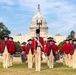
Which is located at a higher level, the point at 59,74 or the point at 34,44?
the point at 34,44

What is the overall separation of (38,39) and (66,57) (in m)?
8.97

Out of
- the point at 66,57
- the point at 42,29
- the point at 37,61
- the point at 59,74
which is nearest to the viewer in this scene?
the point at 59,74

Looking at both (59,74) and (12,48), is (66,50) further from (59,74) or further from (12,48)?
(59,74)

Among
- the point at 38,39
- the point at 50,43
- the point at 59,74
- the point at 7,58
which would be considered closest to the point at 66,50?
the point at 50,43

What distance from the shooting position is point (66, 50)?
28422 millimetres

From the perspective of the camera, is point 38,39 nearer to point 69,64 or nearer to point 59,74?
point 59,74

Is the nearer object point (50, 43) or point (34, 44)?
point (34, 44)

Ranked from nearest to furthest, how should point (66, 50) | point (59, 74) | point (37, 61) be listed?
point (59, 74) < point (37, 61) < point (66, 50)

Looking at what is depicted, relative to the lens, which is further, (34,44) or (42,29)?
(42,29)

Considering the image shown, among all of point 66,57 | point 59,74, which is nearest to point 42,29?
point 66,57

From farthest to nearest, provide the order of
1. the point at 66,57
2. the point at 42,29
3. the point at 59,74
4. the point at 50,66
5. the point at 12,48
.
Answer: the point at 42,29 → the point at 66,57 → the point at 12,48 → the point at 50,66 → the point at 59,74

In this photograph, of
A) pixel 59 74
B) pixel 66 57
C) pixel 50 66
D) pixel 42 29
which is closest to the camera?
pixel 59 74

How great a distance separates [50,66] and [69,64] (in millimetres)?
3427

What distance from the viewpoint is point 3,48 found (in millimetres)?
25219
